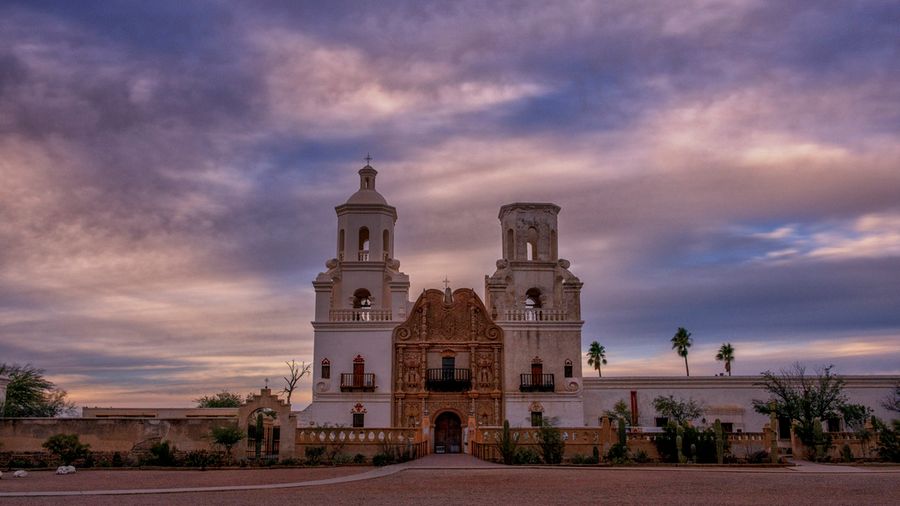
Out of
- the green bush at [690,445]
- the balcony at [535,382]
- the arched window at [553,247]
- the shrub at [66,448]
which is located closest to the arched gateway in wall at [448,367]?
the balcony at [535,382]

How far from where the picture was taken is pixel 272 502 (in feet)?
59.4

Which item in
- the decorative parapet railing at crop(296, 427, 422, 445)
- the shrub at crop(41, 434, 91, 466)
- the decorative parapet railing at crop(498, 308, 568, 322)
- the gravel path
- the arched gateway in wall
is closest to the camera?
the gravel path

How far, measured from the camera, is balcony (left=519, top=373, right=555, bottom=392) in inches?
1752

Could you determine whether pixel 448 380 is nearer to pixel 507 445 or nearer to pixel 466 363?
pixel 466 363

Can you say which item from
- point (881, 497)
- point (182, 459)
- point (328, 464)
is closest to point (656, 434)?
point (328, 464)

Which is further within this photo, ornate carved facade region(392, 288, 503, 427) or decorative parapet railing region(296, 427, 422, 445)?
ornate carved facade region(392, 288, 503, 427)

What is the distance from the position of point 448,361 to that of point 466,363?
38.8 inches

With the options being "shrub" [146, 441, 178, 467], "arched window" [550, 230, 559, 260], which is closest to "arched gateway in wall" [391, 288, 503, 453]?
"arched window" [550, 230, 559, 260]

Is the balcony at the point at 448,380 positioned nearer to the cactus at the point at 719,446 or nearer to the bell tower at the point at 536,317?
the bell tower at the point at 536,317

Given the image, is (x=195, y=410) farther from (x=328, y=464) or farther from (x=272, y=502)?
(x=272, y=502)

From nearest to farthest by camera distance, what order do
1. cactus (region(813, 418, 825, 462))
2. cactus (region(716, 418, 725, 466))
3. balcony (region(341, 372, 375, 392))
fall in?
cactus (region(716, 418, 725, 466))
cactus (region(813, 418, 825, 462))
balcony (region(341, 372, 375, 392))

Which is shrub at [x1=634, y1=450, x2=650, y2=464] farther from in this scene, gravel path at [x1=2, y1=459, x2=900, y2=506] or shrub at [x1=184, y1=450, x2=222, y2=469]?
shrub at [x1=184, y1=450, x2=222, y2=469]

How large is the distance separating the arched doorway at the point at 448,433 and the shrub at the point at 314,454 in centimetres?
1116

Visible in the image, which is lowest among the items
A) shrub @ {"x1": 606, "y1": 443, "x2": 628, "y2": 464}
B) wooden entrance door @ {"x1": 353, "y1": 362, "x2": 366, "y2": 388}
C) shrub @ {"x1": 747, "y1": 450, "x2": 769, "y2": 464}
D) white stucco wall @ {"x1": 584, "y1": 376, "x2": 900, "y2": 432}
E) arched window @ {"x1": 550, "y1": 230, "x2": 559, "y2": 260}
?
shrub @ {"x1": 747, "y1": 450, "x2": 769, "y2": 464}
